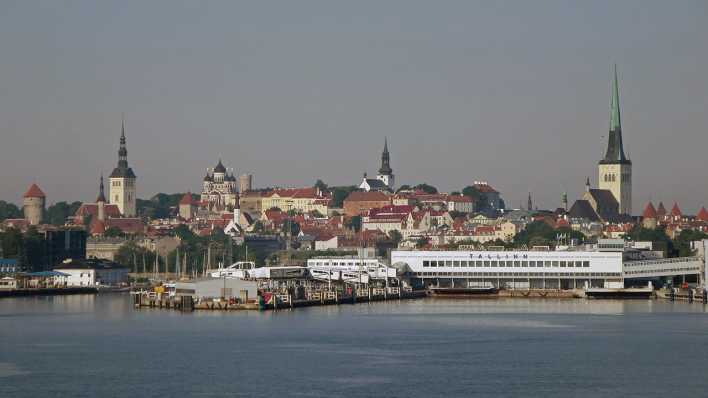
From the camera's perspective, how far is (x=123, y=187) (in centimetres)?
19012

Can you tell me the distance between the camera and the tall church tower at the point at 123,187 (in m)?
190

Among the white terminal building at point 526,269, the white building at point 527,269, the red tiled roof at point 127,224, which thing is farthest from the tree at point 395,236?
the white building at point 527,269

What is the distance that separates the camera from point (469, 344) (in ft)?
172

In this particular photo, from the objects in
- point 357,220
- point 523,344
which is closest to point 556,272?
point 523,344

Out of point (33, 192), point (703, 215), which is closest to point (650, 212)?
point (703, 215)

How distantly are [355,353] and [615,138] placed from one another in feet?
401

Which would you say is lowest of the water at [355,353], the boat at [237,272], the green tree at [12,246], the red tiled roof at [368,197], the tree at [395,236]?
the water at [355,353]

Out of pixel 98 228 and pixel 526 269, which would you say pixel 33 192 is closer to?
pixel 98 228

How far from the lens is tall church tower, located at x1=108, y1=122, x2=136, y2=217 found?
190 metres

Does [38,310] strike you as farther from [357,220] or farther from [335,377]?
[357,220]

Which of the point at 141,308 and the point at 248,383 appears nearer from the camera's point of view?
the point at 248,383

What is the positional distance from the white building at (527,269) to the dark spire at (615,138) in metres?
66.8

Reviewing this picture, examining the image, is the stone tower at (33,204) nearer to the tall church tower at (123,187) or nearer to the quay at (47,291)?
the tall church tower at (123,187)

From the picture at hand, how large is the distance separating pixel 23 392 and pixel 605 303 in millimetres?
43115
